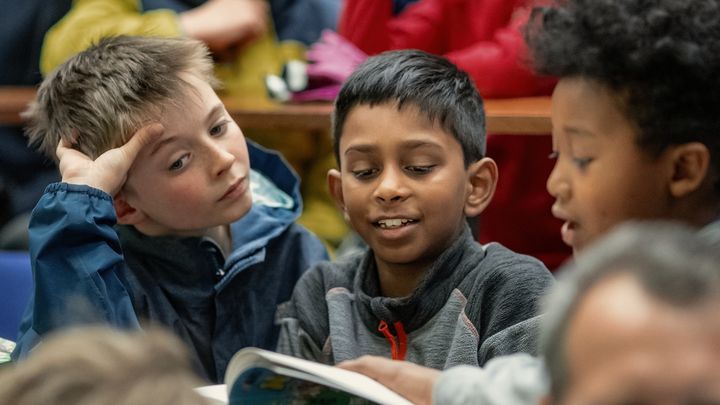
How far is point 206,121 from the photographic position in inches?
65.1

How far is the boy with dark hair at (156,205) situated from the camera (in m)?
1.51

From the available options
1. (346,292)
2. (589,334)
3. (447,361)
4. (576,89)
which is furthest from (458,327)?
(589,334)

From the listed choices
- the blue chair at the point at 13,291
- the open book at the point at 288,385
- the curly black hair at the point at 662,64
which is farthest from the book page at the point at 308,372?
the blue chair at the point at 13,291

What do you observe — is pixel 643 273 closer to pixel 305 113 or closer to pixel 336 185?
pixel 336 185

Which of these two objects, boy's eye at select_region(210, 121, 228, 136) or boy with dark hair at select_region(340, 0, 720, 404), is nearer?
boy with dark hair at select_region(340, 0, 720, 404)

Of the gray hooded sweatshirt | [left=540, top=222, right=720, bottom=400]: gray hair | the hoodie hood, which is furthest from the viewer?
the hoodie hood

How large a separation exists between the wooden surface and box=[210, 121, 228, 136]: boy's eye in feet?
1.71

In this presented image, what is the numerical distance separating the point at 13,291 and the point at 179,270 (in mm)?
315

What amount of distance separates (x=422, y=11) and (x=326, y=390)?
149 centimetres

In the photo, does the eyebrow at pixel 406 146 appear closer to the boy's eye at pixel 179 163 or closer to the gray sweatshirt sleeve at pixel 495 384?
the boy's eye at pixel 179 163

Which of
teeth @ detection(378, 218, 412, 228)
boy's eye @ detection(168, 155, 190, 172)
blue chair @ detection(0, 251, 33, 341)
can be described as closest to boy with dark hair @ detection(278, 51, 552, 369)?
teeth @ detection(378, 218, 412, 228)

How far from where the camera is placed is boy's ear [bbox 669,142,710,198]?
114 centimetres

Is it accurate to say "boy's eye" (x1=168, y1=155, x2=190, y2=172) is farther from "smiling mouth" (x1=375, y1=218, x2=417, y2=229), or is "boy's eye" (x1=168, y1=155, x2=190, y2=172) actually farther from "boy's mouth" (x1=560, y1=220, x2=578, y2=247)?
"boy's mouth" (x1=560, y1=220, x2=578, y2=247)

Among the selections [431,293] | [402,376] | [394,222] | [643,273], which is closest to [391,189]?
[394,222]
